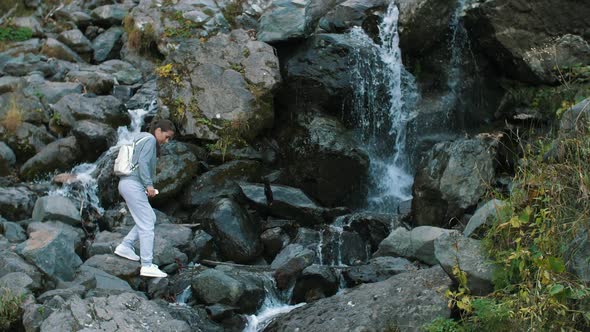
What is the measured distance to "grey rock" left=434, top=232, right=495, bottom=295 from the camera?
19.7 ft

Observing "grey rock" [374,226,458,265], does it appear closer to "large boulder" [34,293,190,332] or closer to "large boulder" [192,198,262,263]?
"large boulder" [192,198,262,263]

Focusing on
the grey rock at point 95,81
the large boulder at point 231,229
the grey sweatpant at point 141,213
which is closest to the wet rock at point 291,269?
the large boulder at point 231,229

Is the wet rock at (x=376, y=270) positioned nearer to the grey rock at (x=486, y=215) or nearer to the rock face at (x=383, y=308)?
the rock face at (x=383, y=308)

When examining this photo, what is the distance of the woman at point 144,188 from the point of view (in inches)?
310

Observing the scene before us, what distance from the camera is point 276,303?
841 cm

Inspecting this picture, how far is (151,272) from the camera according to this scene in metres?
8.14

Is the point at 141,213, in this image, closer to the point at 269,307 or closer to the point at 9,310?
the point at 269,307

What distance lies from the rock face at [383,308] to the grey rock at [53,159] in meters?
5.58

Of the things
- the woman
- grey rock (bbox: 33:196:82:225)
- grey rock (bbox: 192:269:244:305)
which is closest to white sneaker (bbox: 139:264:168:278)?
the woman

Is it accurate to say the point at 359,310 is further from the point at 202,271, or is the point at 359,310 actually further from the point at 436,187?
the point at 436,187

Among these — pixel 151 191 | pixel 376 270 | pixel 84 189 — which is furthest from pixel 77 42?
pixel 376 270

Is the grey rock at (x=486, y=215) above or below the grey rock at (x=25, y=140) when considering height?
above

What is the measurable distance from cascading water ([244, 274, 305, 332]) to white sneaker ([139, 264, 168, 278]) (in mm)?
1158

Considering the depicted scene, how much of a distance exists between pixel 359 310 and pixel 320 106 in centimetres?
605
